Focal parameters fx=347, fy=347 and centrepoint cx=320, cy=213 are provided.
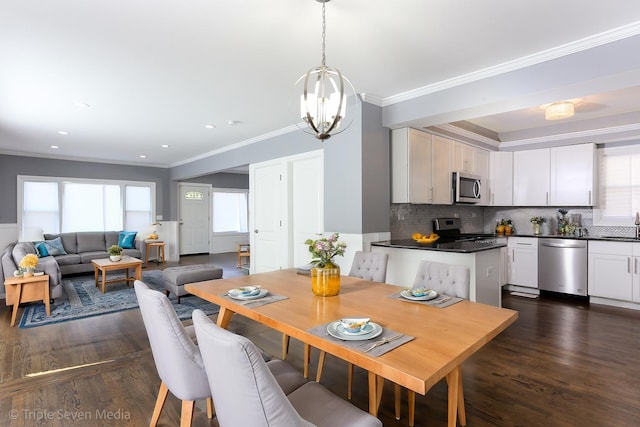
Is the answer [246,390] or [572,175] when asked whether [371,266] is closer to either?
[246,390]

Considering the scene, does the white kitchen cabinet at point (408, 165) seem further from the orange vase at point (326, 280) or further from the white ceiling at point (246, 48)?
the orange vase at point (326, 280)

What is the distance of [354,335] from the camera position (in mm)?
1427

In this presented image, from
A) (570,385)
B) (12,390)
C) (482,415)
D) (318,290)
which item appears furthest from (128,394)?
(570,385)

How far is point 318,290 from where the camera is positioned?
2.11 meters

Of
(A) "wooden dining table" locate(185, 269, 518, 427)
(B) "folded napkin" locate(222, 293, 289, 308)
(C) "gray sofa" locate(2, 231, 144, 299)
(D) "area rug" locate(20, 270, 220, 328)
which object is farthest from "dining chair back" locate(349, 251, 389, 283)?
(C) "gray sofa" locate(2, 231, 144, 299)

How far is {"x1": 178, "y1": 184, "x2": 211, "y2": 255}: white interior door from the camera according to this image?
966 cm

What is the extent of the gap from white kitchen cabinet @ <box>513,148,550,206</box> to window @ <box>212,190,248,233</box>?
768 cm

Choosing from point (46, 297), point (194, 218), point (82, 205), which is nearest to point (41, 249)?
point (82, 205)

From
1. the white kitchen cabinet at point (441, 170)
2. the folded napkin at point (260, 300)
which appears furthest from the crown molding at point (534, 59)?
the folded napkin at point (260, 300)

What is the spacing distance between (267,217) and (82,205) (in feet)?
16.8

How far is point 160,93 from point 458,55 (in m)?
2.96

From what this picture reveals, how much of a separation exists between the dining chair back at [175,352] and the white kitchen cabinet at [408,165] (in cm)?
307

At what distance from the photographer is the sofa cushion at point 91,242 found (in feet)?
23.3

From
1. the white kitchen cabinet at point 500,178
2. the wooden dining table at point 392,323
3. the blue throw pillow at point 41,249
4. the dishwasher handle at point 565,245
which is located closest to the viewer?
the wooden dining table at point 392,323
